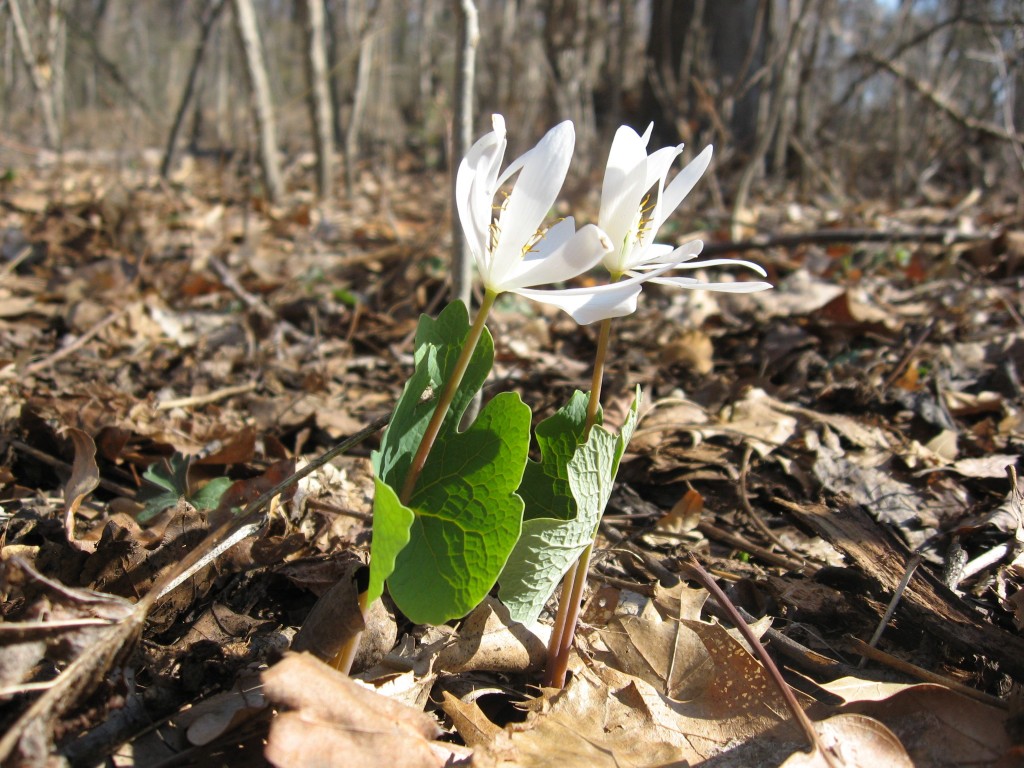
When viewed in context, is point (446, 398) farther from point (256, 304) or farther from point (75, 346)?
point (256, 304)

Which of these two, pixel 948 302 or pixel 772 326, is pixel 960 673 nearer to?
pixel 772 326

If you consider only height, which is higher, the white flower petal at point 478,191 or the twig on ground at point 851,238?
the white flower petal at point 478,191

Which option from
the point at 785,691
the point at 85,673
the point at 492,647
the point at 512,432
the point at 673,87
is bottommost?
the point at 492,647

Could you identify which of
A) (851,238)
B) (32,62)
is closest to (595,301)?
(851,238)

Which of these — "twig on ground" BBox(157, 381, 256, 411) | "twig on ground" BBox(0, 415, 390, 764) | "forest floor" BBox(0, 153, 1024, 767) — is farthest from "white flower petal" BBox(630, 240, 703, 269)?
"twig on ground" BBox(157, 381, 256, 411)

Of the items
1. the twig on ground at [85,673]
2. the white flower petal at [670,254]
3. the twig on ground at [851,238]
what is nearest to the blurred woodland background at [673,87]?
the twig on ground at [851,238]

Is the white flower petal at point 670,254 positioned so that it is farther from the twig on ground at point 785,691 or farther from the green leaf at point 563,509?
the twig on ground at point 785,691
